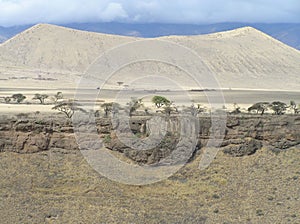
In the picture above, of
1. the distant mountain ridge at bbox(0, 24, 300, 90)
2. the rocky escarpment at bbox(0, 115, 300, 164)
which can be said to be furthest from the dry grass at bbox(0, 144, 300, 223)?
the distant mountain ridge at bbox(0, 24, 300, 90)

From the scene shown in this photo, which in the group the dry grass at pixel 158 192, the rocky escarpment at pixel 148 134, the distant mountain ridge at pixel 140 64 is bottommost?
the dry grass at pixel 158 192

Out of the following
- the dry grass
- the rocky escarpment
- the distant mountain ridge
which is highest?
the distant mountain ridge

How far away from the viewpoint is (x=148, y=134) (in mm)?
30266

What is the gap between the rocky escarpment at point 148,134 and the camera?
29203mm

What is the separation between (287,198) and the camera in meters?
24.5

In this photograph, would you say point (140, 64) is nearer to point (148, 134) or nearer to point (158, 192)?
point (148, 134)

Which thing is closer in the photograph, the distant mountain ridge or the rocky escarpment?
the rocky escarpment

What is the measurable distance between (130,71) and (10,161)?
13431 centimetres

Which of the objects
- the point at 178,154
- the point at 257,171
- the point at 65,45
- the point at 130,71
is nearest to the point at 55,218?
the point at 178,154

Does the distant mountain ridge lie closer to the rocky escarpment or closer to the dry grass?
the rocky escarpment

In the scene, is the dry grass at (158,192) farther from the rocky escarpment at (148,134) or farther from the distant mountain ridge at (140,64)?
A: the distant mountain ridge at (140,64)

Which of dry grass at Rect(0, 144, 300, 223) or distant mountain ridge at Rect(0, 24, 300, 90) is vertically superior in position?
distant mountain ridge at Rect(0, 24, 300, 90)

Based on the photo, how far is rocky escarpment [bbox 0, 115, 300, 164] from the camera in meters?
29.2

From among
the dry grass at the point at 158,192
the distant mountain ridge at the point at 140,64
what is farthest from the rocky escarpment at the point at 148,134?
the distant mountain ridge at the point at 140,64
